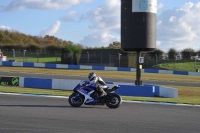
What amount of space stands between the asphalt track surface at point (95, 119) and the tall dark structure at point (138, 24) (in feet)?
27.4

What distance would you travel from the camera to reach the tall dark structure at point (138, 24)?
2112cm

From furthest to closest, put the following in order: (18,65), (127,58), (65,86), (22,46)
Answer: (22,46), (127,58), (18,65), (65,86)

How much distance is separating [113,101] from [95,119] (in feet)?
9.10

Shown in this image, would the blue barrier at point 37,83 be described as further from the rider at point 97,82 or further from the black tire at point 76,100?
the rider at point 97,82

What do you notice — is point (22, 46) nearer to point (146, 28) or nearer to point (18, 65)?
point (18, 65)

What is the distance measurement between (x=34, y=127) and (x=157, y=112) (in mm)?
4825

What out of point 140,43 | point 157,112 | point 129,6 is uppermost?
point 129,6

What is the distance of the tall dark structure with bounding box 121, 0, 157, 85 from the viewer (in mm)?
21125

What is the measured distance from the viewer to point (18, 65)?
50.6 metres

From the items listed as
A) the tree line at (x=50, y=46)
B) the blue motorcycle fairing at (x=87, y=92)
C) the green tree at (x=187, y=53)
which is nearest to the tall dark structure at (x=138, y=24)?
the blue motorcycle fairing at (x=87, y=92)

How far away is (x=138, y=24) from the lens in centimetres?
2111

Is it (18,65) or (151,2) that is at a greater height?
(151,2)

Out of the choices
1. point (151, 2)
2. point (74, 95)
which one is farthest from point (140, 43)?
point (74, 95)

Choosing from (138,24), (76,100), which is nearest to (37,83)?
(138,24)
